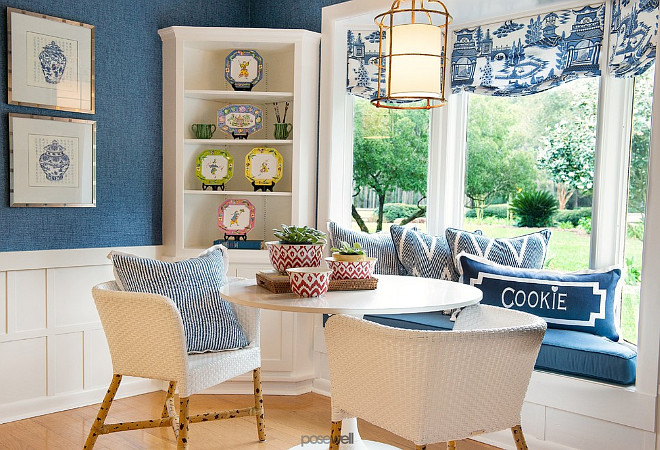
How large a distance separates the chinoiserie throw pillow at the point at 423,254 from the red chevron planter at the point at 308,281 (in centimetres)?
123

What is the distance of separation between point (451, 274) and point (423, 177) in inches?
28.6

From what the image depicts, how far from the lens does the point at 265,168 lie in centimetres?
382

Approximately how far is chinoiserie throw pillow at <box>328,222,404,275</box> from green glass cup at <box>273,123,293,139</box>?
1.89ft

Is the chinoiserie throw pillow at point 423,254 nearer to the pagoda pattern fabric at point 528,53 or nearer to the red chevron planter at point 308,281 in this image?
the pagoda pattern fabric at point 528,53

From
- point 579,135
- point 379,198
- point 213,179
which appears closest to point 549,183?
point 579,135

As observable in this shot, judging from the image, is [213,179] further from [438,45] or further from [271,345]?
[438,45]

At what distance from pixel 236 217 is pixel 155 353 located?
4.68ft

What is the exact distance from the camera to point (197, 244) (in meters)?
3.97

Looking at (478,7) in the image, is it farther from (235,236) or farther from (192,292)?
(192,292)

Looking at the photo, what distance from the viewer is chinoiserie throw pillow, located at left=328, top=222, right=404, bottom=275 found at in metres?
3.52

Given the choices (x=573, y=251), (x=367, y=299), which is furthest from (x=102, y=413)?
(x=573, y=251)

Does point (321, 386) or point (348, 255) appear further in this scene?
point (321, 386)

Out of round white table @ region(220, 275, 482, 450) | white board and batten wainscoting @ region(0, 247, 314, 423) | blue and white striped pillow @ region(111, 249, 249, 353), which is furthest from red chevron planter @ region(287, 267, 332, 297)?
white board and batten wainscoting @ region(0, 247, 314, 423)

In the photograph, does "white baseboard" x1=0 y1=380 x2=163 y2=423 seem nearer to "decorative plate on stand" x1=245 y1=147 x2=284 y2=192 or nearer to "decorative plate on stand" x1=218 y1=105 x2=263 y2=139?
"decorative plate on stand" x1=245 y1=147 x2=284 y2=192
